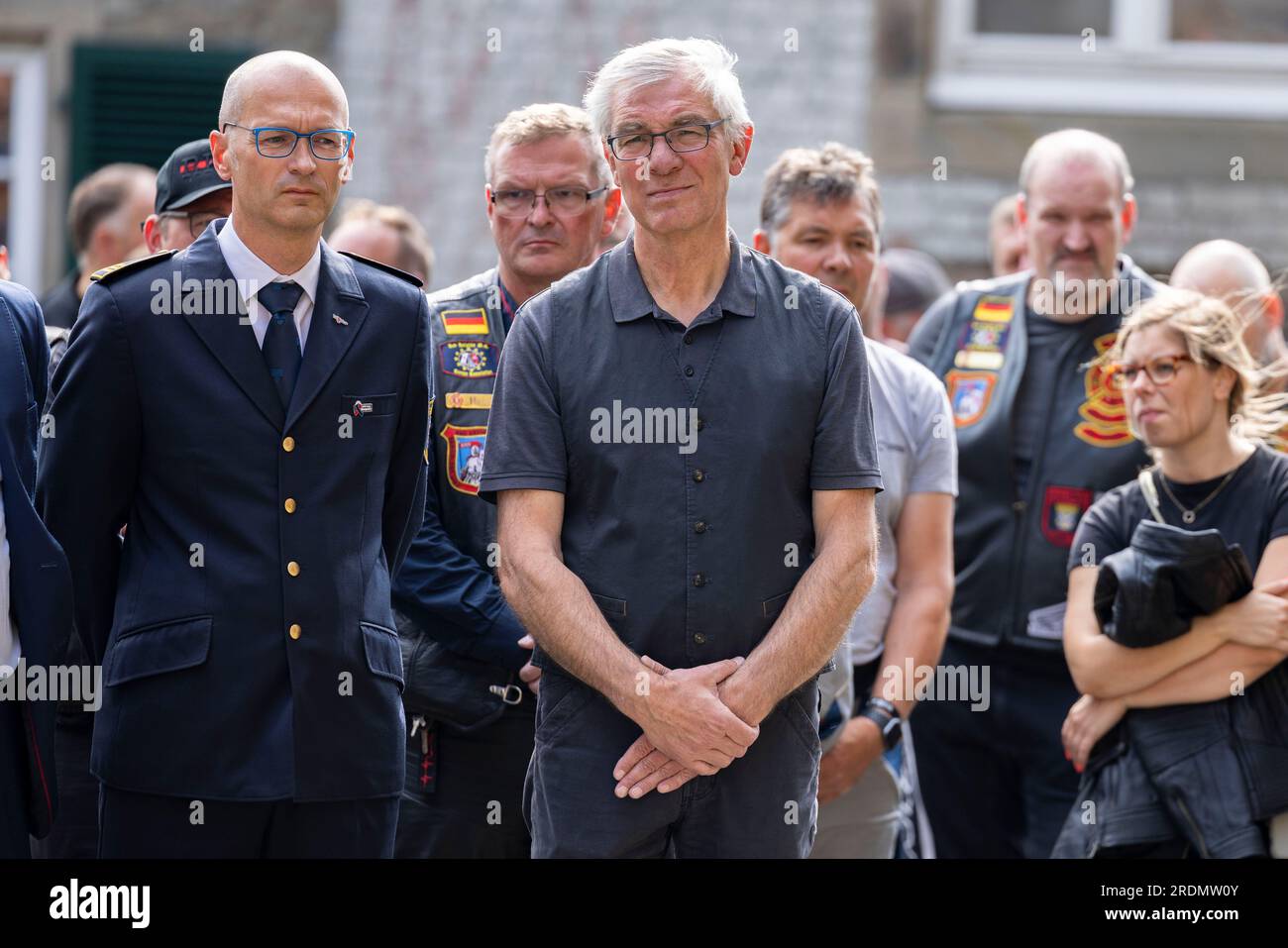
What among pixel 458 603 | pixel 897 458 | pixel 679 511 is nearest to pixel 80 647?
pixel 458 603

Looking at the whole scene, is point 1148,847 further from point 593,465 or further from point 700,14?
point 700,14

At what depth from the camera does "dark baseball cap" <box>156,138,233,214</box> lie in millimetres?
4281

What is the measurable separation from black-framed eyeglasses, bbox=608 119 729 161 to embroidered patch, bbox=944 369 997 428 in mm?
2016

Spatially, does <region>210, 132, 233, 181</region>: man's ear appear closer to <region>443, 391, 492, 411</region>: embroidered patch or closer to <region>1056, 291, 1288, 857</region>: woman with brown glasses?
<region>443, 391, 492, 411</region>: embroidered patch

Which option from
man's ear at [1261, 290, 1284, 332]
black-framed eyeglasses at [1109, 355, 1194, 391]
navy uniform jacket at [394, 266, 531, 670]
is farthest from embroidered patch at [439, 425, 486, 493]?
man's ear at [1261, 290, 1284, 332]

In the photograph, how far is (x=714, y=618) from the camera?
3359 millimetres

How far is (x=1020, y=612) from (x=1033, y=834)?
2.00 ft

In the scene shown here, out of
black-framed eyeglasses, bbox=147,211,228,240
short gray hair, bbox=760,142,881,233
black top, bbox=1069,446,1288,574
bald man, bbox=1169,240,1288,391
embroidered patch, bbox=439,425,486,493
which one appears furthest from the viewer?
bald man, bbox=1169,240,1288,391

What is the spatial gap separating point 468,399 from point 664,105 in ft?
3.47

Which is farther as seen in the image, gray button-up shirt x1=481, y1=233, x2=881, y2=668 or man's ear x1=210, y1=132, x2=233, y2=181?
man's ear x1=210, y1=132, x2=233, y2=181

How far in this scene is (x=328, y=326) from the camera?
3.51 meters

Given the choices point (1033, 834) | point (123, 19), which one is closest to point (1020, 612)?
point (1033, 834)

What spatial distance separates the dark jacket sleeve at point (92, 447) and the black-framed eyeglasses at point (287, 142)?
399 millimetres

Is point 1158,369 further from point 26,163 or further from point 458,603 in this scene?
point 26,163
